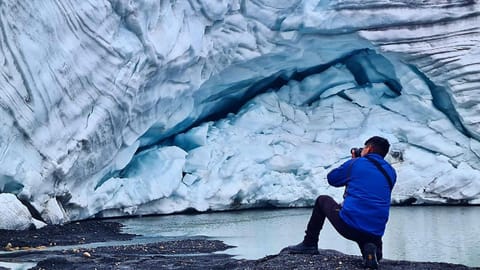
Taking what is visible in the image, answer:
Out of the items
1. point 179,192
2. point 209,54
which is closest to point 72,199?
point 179,192

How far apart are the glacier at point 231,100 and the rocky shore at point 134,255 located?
85cm

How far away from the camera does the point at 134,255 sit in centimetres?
438

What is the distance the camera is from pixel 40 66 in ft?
21.7

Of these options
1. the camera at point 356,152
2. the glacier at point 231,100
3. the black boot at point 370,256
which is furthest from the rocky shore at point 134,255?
the glacier at point 231,100

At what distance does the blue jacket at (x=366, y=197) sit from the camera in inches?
133

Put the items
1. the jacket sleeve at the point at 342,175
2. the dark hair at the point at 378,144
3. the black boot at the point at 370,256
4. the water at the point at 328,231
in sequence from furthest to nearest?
the water at the point at 328,231 → the dark hair at the point at 378,144 → the jacket sleeve at the point at 342,175 → the black boot at the point at 370,256

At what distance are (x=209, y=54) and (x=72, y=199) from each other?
315 cm

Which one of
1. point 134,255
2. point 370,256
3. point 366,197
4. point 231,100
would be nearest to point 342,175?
point 366,197

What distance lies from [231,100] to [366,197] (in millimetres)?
8269

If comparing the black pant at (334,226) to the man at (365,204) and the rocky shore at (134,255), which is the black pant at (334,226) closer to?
the man at (365,204)

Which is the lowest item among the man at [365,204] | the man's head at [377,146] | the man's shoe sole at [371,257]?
the man's shoe sole at [371,257]

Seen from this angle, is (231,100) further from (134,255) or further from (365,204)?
(365,204)

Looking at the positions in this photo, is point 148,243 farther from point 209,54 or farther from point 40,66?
point 209,54

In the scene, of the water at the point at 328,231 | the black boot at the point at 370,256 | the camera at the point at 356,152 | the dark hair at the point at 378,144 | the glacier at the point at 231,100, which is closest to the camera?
the black boot at the point at 370,256
